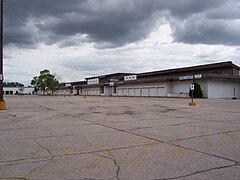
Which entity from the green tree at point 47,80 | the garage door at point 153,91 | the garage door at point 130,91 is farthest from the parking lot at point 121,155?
the green tree at point 47,80

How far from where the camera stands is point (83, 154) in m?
6.61

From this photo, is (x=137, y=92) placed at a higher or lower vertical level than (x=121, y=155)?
higher

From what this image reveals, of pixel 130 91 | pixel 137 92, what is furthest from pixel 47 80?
pixel 137 92

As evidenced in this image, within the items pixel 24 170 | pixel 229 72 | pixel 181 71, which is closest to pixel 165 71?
pixel 181 71

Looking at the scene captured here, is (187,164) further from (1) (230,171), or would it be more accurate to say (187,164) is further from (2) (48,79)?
(2) (48,79)

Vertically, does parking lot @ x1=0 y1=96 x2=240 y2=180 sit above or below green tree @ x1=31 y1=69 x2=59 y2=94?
below

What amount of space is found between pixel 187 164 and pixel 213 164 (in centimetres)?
56

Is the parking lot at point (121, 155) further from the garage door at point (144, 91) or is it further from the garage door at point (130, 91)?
the garage door at point (130, 91)

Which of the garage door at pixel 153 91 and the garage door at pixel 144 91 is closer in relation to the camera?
the garage door at pixel 153 91

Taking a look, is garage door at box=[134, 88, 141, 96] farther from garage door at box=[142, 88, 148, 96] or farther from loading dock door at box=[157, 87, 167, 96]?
loading dock door at box=[157, 87, 167, 96]

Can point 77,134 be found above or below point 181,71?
below

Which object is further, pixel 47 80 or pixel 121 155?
pixel 47 80

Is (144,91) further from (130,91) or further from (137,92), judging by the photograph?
(130,91)

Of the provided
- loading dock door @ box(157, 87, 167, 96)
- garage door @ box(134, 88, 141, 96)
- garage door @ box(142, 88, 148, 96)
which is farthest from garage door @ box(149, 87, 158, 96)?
garage door @ box(134, 88, 141, 96)
